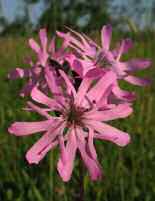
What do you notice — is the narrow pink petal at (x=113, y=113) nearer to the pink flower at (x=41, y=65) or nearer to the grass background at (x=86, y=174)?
the pink flower at (x=41, y=65)

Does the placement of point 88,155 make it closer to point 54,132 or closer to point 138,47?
point 54,132

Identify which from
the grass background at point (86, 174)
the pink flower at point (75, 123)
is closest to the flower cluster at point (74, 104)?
the pink flower at point (75, 123)

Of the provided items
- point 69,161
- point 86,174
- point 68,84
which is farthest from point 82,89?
point 86,174

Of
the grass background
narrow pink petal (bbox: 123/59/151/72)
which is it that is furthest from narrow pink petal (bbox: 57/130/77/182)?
the grass background

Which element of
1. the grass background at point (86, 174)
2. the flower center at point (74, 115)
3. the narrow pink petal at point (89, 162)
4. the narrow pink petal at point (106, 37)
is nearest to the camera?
the narrow pink petal at point (89, 162)

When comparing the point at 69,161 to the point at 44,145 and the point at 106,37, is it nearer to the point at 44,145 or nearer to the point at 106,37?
the point at 44,145

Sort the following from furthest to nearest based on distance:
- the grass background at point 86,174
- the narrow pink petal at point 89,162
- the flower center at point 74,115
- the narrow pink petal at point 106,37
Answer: the grass background at point 86,174 < the narrow pink petal at point 106,37 < the flower center at point 74,115 < the narrow pink petal at point 89,162

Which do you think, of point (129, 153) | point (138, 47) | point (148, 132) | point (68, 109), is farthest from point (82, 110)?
point (138, 47)
